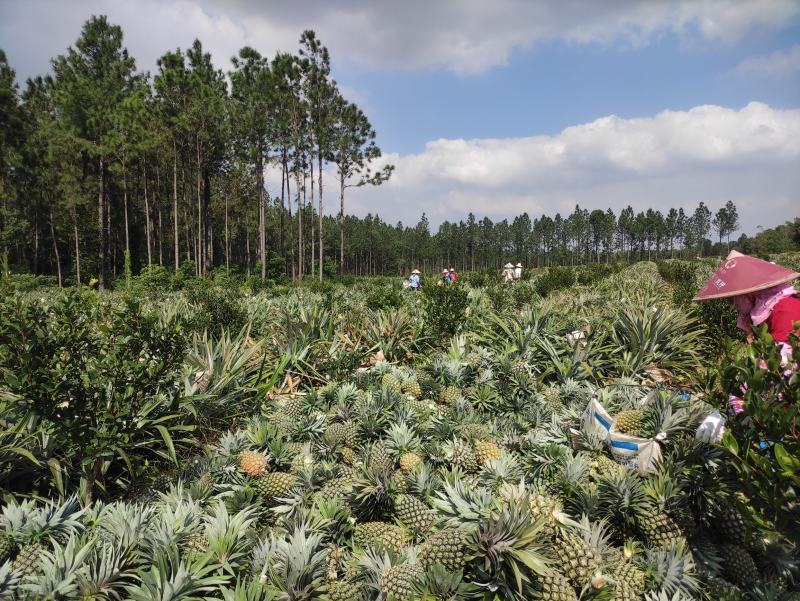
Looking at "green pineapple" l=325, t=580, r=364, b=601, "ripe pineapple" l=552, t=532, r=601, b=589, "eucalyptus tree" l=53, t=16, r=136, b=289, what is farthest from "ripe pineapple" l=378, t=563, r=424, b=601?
"eucalyptus tree" l=53, t=16, r=136, b=289

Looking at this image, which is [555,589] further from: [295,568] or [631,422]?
[631,422]

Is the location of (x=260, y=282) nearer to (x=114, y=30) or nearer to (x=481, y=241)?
(x=114, y=30)

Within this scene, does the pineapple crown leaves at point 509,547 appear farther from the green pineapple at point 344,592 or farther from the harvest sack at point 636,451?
the harvest sack at point 636,451

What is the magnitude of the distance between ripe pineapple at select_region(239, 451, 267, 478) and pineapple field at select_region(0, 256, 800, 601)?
0.05 ft

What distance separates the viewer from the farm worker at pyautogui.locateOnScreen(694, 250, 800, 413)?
2744mm

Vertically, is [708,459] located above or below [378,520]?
above

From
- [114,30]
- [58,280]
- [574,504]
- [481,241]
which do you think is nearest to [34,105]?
[114,30]

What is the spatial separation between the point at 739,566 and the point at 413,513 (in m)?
1.79

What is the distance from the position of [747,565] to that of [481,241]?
104588mm

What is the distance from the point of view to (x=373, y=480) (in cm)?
258

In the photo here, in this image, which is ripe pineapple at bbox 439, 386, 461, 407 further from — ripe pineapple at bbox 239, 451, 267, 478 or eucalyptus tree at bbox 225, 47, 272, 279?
eucalyptus tree at bbox 225, 47, 272, 279

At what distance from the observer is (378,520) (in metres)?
2.61

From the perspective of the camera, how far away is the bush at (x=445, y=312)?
21.0ft

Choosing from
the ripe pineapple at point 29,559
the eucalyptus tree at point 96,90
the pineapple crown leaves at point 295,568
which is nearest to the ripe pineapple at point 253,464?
the pineapple crown leaves at point 295,568
